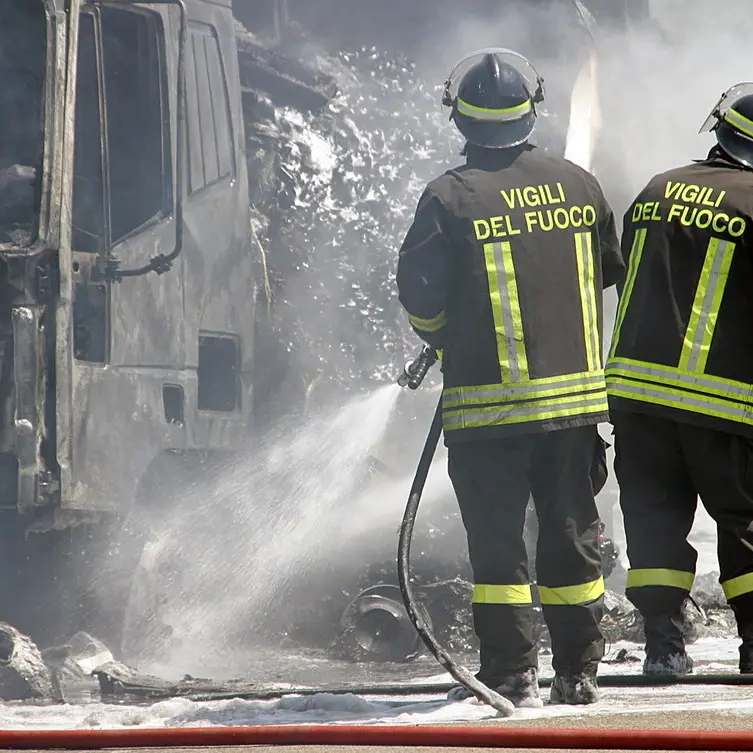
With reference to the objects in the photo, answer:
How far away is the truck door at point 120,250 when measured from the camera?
5203 mm

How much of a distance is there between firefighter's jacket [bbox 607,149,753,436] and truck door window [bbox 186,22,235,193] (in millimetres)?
2274

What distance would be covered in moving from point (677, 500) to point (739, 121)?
114 cm

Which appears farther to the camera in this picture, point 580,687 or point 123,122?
point 123,122

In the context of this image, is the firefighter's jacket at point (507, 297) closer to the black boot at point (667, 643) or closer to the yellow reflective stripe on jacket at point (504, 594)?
the yellow reflective stripe on jacket at point (504, 594)

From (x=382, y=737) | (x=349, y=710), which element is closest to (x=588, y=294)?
(x=349, y=710)

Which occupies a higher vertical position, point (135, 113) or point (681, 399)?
point (135, 113)

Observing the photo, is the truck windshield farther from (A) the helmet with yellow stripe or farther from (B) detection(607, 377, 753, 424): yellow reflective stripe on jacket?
(A) the helmet with yellow stripe

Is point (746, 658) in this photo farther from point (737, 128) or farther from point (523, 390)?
point (737, 128)

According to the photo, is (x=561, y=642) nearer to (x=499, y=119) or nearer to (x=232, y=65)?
(x=499, y=119)

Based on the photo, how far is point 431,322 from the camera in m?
4.11

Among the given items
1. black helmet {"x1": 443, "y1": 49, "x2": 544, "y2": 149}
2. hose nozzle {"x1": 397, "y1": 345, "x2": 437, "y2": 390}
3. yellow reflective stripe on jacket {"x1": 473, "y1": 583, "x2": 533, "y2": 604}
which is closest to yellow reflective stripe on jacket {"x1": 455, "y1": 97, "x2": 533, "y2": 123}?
black helmet {"x1": 443, "y1": 49, "x2": 544, "y2": 149}

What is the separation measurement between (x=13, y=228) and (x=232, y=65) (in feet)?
5.85

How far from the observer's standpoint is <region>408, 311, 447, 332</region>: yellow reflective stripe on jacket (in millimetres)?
4109

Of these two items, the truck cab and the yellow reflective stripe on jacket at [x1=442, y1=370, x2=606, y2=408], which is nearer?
the yellow reflective stripe on jacket at [x1=442, y1=370, x2=606, y2=408]
